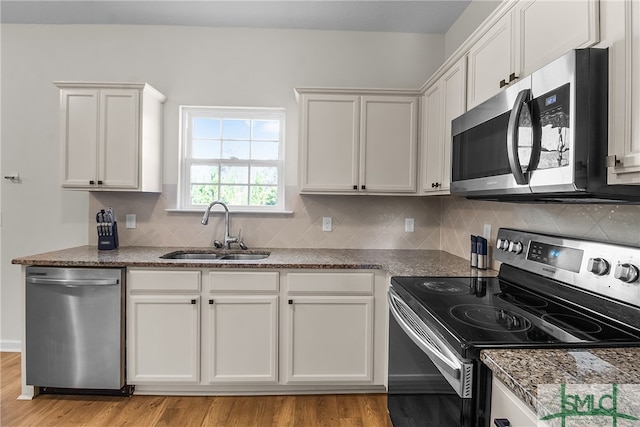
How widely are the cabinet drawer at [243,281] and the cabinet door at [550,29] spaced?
1725 millimetres

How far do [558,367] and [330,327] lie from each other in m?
1.60

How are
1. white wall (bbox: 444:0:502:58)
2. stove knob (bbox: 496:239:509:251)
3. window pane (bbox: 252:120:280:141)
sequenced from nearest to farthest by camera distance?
stove knob (bbox: 496:239:509:251), white wall (bbox: 444:0:502:58), window pane (bbox: 252:120:280:141)

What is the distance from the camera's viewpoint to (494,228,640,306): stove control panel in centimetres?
117

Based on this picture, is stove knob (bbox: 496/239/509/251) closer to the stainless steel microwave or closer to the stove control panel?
the stove control panel

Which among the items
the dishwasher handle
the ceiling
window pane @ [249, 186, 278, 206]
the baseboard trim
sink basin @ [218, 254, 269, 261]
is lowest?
the baseboard trim

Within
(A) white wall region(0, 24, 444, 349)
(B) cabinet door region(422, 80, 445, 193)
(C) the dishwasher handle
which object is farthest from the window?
(B) cabinet door region(422, 80, 445, 193)

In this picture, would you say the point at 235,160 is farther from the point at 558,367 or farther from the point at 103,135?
the point at 558,367

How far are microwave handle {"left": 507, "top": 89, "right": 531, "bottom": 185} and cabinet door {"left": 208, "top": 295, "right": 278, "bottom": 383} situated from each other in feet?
5.19

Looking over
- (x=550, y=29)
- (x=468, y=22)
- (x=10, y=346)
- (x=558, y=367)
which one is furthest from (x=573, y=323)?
(x=10, y=346)

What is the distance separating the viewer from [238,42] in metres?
3.02

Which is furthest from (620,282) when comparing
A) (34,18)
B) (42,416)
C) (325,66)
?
(34,18)

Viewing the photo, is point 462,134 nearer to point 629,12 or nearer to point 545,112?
point 545,112

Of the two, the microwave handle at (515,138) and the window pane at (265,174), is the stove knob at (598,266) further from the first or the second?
the window pane at (265,174)

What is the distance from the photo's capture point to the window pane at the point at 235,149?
122 inches
